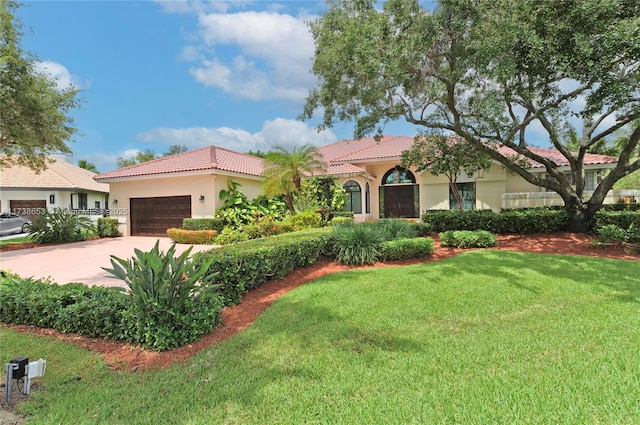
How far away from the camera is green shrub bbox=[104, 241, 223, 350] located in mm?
4281

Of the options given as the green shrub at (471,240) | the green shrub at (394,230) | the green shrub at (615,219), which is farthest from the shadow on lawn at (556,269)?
the green shrub at (615,219)

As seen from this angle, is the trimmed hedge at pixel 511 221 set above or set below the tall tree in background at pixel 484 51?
below

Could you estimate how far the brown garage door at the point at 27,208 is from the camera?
27328 mm

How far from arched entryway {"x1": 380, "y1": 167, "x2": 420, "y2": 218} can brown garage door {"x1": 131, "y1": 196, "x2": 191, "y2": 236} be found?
477 inches

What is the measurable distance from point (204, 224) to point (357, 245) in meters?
9.82

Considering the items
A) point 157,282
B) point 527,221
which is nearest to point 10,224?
→ point 157,282

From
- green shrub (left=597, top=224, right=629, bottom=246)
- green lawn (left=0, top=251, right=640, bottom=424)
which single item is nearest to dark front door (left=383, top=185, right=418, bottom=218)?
green shrub (left=597, top=224, right=629, bottom=246)

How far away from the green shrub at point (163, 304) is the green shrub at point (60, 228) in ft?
52.3

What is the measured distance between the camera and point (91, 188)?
30.9 metres

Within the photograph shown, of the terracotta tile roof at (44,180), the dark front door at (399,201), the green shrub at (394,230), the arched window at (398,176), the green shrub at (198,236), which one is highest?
the terracotta tile roof at (44,180)

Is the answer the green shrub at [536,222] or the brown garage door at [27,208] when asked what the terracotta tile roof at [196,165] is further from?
the green shrub at [536,222]

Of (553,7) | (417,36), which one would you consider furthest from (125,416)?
(553,7)

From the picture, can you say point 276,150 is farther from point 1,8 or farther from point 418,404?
point 418,404

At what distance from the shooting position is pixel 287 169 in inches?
659
